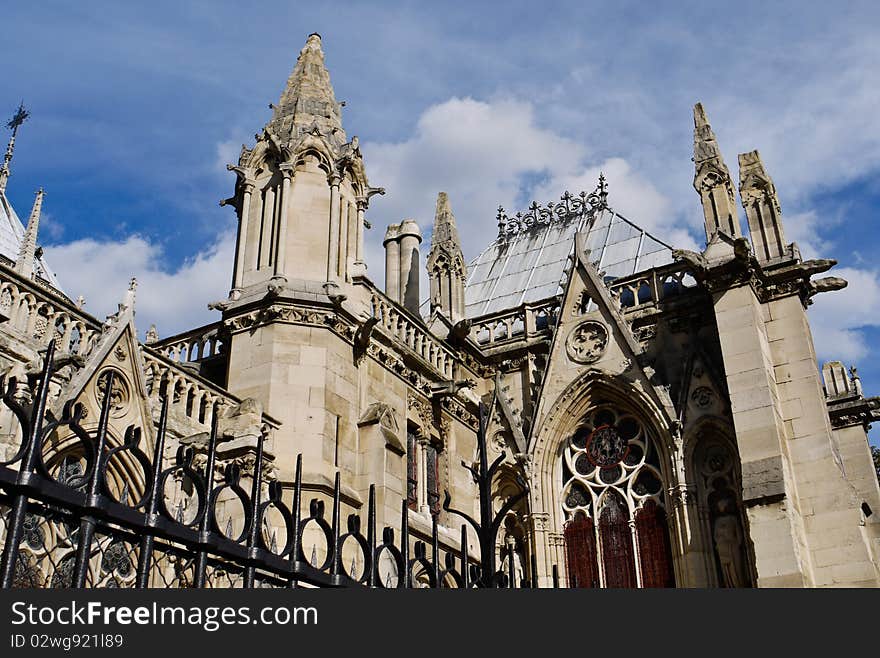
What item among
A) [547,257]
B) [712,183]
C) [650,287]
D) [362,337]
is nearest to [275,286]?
[362,337]

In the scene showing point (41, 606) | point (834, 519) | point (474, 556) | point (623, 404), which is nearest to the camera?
point (41, 606)

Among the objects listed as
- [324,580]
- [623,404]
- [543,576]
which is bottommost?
[324,580]

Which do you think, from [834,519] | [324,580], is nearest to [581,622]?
[324,580]

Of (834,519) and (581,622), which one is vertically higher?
(834,519)

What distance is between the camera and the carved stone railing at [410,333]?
15.5m

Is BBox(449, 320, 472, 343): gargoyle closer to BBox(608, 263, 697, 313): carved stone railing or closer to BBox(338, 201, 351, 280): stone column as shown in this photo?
BBox(608, 263, 697, 313): carved stone railing

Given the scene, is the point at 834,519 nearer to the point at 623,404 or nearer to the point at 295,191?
the point at 623,404

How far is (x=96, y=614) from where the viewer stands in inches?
139

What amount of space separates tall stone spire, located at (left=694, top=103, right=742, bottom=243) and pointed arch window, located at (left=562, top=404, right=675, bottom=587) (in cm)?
389

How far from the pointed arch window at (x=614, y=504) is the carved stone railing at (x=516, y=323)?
7.74 feet

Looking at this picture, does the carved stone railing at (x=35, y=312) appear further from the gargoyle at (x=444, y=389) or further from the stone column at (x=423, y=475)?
the gargoyle at (x=444, y=389)

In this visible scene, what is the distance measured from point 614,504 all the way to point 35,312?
10.7 metres

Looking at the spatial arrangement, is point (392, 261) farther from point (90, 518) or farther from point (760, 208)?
point (90, 518)

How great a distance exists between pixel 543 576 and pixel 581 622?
41.9 feet
